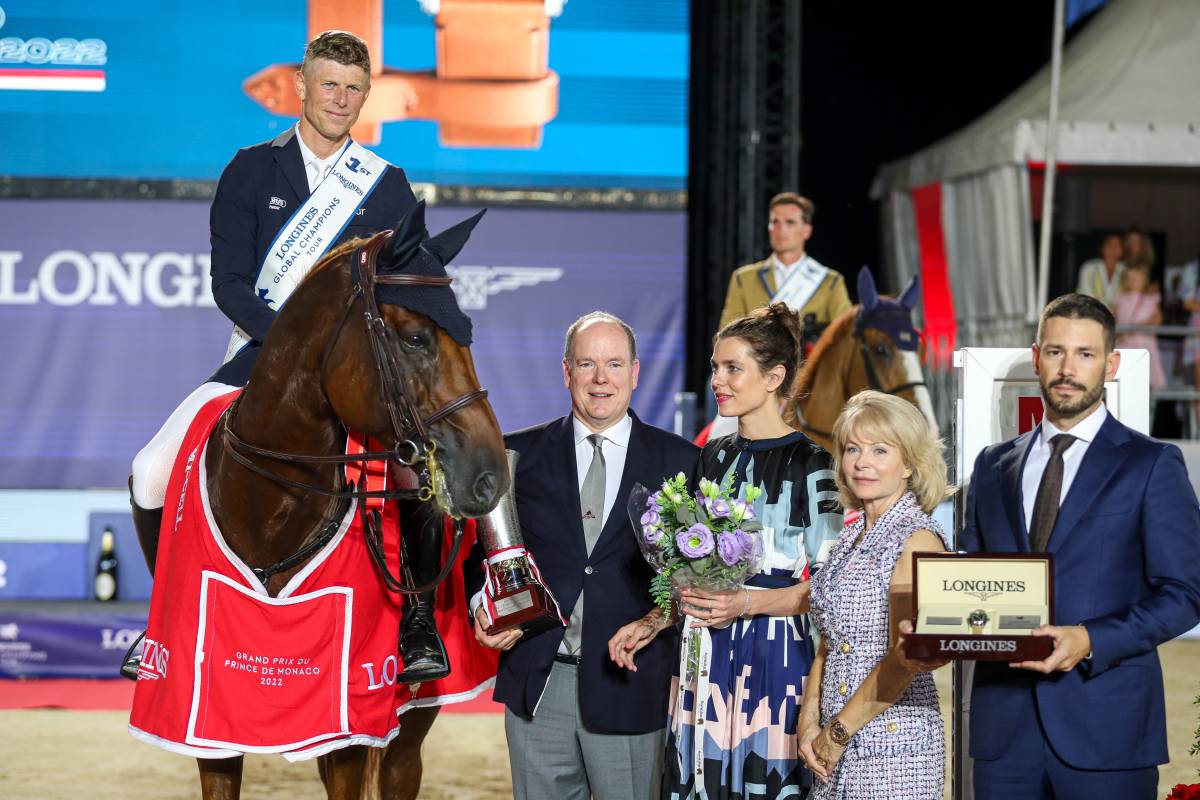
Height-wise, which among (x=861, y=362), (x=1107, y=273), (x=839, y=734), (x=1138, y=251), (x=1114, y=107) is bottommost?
(x=839, y=734)

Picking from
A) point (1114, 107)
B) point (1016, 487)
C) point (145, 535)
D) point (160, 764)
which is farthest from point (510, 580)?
point (1114, 107)

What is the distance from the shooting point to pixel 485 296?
8609mm

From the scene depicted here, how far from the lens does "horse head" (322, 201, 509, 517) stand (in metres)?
2.87

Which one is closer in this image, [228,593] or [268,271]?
[228,593]

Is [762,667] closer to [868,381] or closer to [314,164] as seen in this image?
[314,164]

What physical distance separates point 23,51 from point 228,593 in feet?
20.9

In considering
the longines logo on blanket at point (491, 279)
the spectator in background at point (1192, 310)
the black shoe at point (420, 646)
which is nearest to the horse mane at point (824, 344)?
the longines logo on blanket at point (491, 279)

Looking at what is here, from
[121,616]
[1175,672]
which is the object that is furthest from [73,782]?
[1175,672]

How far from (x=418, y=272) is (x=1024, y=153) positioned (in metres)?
8.81

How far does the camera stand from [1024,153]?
10758 millimetres

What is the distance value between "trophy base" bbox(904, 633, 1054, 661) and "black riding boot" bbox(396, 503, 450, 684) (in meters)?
1.30

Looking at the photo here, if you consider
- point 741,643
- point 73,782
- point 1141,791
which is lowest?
point 73,782

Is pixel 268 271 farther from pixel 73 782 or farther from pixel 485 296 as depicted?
pixel 485 296

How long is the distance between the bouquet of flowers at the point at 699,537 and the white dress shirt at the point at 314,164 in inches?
52.2
